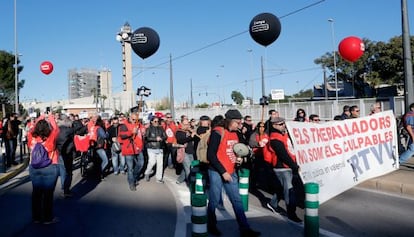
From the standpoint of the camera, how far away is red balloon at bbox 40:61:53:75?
18672 mm

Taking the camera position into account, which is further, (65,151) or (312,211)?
(65,151)

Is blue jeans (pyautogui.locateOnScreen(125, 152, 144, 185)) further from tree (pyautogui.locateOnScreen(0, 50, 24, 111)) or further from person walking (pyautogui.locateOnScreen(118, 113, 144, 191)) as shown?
tree (pyautogui.locateOnScreen(0, 50, 24, 111))

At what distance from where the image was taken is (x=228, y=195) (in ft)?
20.4

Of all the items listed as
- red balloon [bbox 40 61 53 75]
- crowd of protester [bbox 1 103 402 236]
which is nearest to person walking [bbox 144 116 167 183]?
crowd of protester [bbox 1 103 402 236]

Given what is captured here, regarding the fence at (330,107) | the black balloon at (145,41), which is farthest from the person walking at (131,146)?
the fence at (330,107)

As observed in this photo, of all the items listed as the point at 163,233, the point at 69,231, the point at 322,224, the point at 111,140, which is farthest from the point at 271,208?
the point at 111,140

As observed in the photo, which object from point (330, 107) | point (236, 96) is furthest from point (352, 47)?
point (236, 96)

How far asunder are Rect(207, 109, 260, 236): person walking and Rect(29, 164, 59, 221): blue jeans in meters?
2.71

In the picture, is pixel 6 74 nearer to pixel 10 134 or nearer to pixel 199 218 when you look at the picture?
pixel 10 134

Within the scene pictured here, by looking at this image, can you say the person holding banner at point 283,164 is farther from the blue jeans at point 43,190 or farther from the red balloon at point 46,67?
the red balloon at point 46,67

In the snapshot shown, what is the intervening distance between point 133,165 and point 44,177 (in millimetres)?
3838

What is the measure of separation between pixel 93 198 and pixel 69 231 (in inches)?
109

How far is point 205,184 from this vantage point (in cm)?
763

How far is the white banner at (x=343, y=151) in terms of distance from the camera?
7.85 metres
